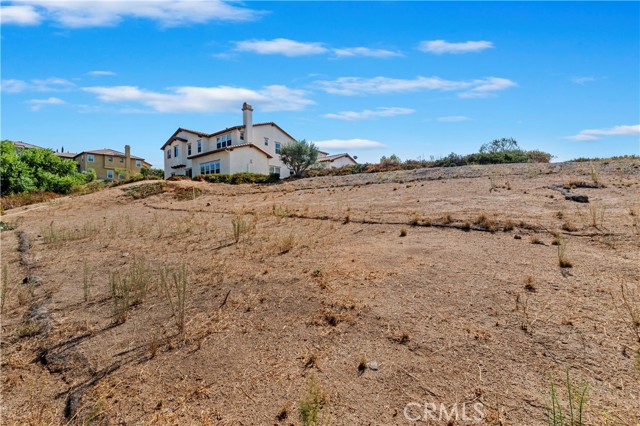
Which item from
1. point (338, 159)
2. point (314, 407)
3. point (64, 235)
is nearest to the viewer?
point (314, 407)

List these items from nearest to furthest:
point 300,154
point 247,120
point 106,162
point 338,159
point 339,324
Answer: point 339,324, point 300,154, point 247,120, point 338,159, point 106,162

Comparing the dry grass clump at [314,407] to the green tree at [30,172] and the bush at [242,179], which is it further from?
the green tree at [30,172]

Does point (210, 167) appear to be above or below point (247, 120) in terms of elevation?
below

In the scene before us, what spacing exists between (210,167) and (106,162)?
146 ft

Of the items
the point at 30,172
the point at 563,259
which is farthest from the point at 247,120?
the point at 563,259

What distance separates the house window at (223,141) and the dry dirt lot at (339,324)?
35.2 meters

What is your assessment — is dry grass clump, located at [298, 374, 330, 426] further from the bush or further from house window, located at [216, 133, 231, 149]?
house window, located at [216, 133, 231, 149]

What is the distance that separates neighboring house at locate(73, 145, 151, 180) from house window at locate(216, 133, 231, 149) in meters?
37.0

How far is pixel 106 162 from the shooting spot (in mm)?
77000

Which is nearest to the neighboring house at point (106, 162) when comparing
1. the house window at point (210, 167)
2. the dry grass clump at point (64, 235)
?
the house window at point (210, 167)

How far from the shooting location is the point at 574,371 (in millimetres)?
4207

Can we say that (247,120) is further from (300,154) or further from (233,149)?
(300,154)

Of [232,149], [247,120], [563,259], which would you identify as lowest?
[563,259]

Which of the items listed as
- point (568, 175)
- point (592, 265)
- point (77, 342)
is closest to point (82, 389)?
point (77, 342)
